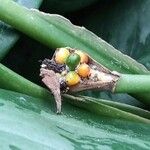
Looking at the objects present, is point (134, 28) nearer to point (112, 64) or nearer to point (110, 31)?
point (110, 31)

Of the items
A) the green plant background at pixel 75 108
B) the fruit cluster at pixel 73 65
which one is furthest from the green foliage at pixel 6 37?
the fruit cluster at pixel 73 65

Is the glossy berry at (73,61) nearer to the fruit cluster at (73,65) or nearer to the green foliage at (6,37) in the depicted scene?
the fruit cluster at (73,65)

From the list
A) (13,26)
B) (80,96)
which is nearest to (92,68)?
(80,96)

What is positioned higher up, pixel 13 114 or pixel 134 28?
pixel 134 28

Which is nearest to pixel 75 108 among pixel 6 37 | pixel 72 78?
pixel 72 78

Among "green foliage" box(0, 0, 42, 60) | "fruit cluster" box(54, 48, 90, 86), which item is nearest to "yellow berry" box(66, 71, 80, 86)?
"fruit cluster" box(54, 48, 90, 86)

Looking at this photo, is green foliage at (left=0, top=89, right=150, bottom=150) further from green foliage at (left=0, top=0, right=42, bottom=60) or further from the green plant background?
green foliage at (left=0, top=0, right=42, bottom=60)

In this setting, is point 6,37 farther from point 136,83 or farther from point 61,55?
point 136,83
